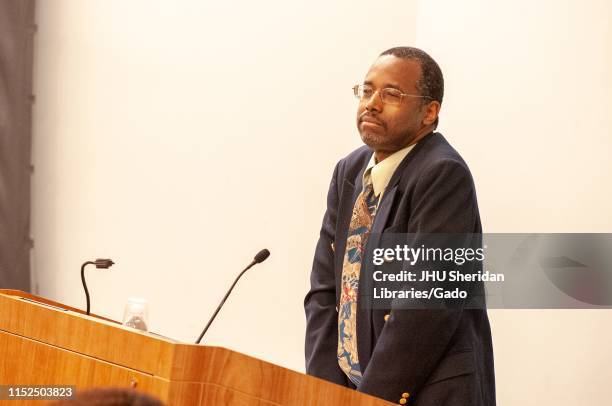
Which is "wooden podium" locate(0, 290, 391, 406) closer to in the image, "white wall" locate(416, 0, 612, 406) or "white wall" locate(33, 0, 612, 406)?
"white wall" locate(416, 0, 612, 406)

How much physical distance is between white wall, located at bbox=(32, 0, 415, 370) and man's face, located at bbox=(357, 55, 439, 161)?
6.60ft

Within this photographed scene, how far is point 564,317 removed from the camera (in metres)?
3.85

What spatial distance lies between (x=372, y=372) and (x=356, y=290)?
0.94 feet

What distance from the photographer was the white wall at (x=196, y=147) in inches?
193

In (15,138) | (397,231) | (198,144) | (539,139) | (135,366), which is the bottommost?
(135,366)

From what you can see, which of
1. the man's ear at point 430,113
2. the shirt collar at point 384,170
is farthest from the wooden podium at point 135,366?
the man's ear at point 430,113

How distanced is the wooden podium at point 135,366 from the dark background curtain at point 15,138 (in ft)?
6.59

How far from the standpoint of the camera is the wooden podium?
2.22 meters

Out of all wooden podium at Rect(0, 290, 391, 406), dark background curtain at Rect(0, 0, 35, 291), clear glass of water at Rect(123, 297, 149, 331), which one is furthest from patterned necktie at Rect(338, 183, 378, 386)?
dark background curtain at Rect(0, 0, 35, 291)

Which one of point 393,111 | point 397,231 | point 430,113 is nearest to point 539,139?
point 430,113

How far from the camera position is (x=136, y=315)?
3299mm

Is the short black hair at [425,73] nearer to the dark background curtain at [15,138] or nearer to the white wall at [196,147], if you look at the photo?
the white wall at [196,147]

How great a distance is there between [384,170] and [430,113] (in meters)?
0.24

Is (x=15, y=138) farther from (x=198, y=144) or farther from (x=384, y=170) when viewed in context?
(x=384, y=170)
